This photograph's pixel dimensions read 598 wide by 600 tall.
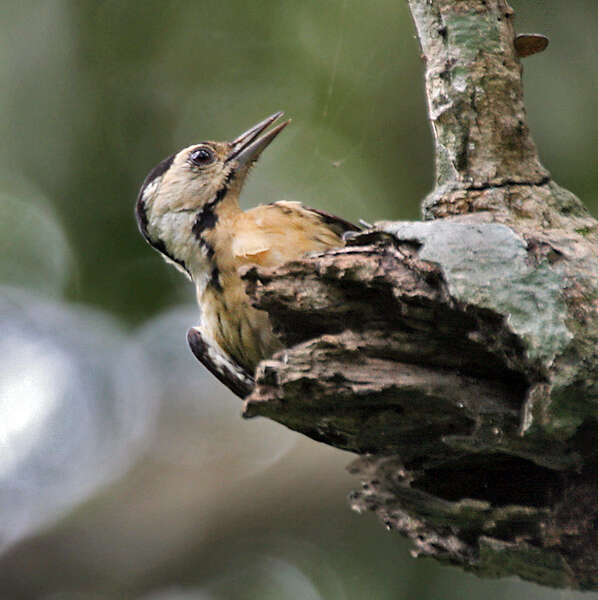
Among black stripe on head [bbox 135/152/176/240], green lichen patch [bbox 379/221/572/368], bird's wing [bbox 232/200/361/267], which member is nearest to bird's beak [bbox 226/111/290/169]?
black stripe on head [bbox 135/152/176/240]

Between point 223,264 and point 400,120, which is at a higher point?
point 400,120

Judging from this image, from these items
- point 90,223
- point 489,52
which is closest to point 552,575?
point 489,52

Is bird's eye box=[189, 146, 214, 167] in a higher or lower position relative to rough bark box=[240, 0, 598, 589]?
higher

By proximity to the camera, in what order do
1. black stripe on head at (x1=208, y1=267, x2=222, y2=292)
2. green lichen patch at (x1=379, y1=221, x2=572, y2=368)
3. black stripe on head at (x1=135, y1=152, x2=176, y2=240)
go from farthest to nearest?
1. black stripe on head at (x1=135, y1=152, x2=176, y2=240)
2. black stripe on head at (x1=208, y1=267, x2=222, y2=292)
3. green lichen patch at (x1=379, y1=221, x2=572, y2=368)

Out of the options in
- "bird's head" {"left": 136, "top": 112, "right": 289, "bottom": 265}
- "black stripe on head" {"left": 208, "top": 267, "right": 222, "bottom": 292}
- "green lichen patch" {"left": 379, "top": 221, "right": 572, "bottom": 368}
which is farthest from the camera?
"bird's head" {"left": 136, "top": 112, "right": 289, "bottom": 265}

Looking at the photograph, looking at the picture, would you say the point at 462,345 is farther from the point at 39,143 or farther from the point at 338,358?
the point at 39,143

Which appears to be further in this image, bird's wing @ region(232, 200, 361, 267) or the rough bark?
bird's wing @ region(232, 200, 361, 267)

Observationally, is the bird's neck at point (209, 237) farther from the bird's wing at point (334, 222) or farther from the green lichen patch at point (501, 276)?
the green lichen patch at point (501, 276)

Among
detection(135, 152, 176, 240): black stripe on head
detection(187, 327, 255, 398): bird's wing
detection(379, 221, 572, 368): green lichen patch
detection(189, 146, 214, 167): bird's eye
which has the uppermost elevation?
detection(189, 146, 214, 167): bird's eye

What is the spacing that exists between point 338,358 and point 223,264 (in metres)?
1.25

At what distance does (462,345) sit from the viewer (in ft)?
7.49

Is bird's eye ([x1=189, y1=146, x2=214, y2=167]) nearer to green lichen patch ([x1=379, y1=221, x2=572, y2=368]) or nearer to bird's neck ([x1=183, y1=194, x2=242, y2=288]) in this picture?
bird's neck ([x1=183, y1=194, x2=242, y2=288])

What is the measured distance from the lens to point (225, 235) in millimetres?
3531

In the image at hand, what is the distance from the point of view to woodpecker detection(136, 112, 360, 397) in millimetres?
3350
